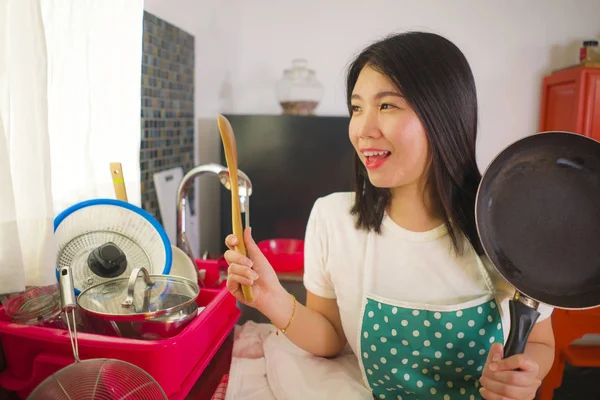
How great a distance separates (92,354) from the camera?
0.75m

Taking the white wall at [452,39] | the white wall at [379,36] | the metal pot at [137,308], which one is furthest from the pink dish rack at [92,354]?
the white wall at [452,39]

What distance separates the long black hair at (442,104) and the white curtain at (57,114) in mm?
605

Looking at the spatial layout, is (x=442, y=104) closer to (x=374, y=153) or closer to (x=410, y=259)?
(x=374, y=153)

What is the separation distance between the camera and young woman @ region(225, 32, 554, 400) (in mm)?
833

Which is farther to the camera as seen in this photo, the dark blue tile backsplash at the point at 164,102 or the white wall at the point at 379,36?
the white wall at the point at 379,36

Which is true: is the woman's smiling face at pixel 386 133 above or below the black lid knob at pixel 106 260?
above

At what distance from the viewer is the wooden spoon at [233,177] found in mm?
703

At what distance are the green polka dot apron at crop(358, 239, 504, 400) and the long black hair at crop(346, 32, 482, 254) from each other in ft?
0.48

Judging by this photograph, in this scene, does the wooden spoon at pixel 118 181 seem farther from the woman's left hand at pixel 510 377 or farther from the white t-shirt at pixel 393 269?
the woman's left hand at pixel 510 377

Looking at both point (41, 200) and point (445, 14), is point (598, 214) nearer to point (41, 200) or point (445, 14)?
point (41, 200)

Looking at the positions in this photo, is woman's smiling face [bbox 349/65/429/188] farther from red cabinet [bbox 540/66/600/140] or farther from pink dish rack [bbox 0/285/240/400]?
red cabinet [bbox 540/66/600/140]

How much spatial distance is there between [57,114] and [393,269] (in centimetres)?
80


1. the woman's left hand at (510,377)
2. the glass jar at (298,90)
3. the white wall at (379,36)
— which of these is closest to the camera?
the woman's left hand at (510,377)

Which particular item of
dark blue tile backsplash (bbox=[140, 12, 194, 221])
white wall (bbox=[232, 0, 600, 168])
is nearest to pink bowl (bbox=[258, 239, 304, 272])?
dark blue tile backsplash (bbox=[140, 12, 194, 221])
